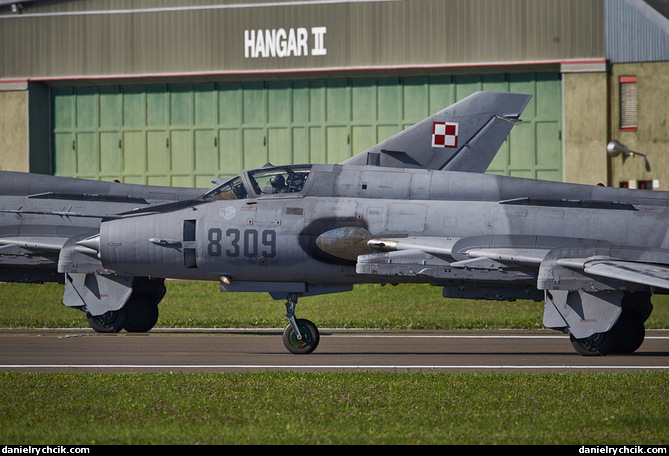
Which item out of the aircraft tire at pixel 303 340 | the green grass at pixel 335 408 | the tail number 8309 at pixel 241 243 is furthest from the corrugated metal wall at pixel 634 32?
the green grass at pixel 335 408

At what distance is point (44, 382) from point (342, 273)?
232 inches

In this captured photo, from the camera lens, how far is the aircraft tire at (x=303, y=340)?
53.9ft

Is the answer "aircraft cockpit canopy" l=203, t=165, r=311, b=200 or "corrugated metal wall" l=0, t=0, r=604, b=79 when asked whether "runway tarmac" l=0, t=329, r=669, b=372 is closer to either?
"aircraft cockpit canopy" l=203, t=165, r=311, b=200

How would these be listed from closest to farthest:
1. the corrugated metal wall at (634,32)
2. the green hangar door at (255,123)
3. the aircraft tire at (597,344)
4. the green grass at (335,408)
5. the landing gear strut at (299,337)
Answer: the green grass at (335,408)
the aircraft tire at (597,344)
the landing gear strut at (299,337)
the corrugated metal wall at (634,32)
the green hangar door at (255,123)

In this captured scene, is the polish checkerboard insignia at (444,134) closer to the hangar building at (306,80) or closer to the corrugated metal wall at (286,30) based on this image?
the hangar building at (306,80)

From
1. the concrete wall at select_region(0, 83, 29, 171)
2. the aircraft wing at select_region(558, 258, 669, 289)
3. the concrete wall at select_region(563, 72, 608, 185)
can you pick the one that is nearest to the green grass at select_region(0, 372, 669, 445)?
the aircraft wing at select_region(558, 258, 669, 289)

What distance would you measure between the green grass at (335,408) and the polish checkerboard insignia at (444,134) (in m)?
7.94

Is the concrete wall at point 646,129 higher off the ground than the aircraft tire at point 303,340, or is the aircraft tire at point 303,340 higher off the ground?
the concrete wall at point 646,129

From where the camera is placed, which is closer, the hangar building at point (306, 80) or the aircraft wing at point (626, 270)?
the aircraft wing at point (626, 270)

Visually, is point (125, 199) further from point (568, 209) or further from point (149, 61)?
point (149, 61)

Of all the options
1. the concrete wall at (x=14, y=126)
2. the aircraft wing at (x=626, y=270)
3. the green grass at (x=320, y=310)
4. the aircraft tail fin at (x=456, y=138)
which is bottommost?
the green grass at (x=320, y=310)

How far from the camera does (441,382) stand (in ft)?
41.2

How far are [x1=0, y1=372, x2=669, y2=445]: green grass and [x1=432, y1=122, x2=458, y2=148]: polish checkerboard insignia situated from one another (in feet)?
26.1
